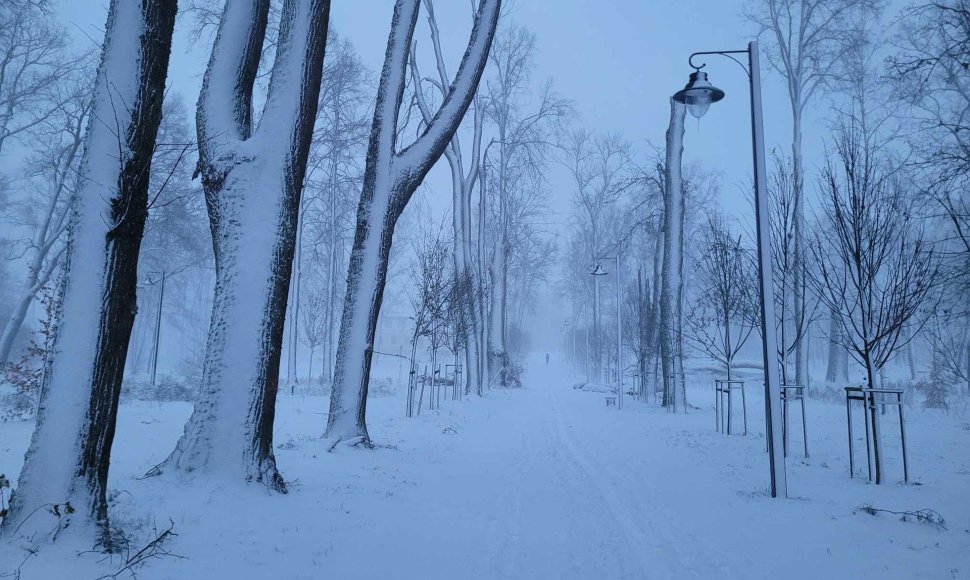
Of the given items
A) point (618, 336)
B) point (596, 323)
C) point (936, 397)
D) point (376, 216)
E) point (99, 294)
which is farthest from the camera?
point (596, 323)

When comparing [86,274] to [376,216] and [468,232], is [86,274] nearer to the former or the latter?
[376,216]

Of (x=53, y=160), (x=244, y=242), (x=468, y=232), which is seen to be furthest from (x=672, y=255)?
(x=53, y=160)

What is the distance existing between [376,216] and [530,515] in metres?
4.39

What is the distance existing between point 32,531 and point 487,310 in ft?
71.5

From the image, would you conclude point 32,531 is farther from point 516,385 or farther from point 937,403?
point 516,385

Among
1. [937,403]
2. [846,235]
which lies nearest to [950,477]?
[846,235]

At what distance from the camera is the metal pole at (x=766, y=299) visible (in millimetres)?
5973

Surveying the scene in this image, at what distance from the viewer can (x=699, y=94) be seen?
6930 mm

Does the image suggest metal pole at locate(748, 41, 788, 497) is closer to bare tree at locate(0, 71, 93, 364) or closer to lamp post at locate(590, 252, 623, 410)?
lamp post at locate(590, 252, 623, 410)

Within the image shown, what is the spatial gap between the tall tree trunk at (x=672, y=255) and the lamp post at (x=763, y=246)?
407 inches

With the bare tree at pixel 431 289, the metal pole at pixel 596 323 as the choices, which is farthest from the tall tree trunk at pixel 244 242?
the metal pole at pixel 596 323

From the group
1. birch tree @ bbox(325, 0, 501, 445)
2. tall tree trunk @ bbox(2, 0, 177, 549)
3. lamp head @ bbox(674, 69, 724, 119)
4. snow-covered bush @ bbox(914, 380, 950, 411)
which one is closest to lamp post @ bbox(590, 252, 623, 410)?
snow-covered bush @ bbox(914, 380, 950, 411)

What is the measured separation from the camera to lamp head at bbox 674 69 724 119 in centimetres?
682

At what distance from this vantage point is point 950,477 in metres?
6.99
